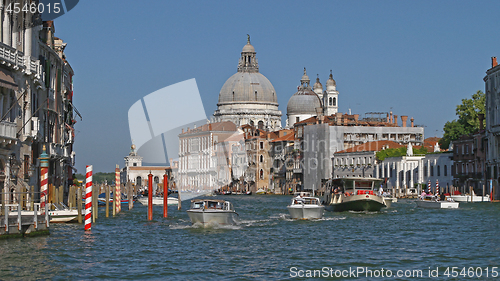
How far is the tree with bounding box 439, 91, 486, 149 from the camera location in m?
64.7

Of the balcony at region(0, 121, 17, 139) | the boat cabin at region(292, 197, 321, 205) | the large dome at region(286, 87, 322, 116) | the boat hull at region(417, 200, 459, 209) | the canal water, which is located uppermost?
the large dome at region(286, 87, 322, 116)

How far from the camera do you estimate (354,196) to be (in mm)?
35531

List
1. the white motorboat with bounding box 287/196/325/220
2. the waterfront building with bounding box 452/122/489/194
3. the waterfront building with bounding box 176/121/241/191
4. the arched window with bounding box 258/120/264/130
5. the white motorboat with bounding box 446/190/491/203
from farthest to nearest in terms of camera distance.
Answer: the arched window with bounding box 258/120/264/130 < the waterfront building with bounding box 176/121/241/191 < the waterfront building with bounding box 452/122/489/194 < the white motorboat with bounding box 446/190/491/203 < the white motorboat with bounding box 287/196/325/220

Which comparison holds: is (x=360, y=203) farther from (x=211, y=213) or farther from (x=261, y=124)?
(x=261, y=124)

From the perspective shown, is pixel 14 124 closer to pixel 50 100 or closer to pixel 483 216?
pixel 50 100

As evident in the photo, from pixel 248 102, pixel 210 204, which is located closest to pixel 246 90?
pixel 248 102

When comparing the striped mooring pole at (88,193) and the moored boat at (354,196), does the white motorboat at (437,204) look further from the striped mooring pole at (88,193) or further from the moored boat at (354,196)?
the striped mooring pole at (88,193)

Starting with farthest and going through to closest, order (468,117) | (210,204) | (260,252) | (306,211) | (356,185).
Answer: (468,117)
(356,185)
(306,211)
(210,204)
(260,252)

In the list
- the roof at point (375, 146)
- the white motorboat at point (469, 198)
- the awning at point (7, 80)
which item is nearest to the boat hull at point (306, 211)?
the awning at point (7, 80)

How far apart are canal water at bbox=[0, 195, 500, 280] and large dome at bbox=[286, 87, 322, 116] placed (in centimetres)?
9469

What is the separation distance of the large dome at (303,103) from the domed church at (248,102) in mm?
7049

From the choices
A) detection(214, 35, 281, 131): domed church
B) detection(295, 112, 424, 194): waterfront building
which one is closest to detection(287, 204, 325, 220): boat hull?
detection(295, 112, 424, 194): waterfront building

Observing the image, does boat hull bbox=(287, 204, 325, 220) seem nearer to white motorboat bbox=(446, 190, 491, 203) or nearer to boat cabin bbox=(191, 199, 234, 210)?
boat cabin bbox=(191, 199, 234, 210)

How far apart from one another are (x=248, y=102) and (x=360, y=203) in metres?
98.9
